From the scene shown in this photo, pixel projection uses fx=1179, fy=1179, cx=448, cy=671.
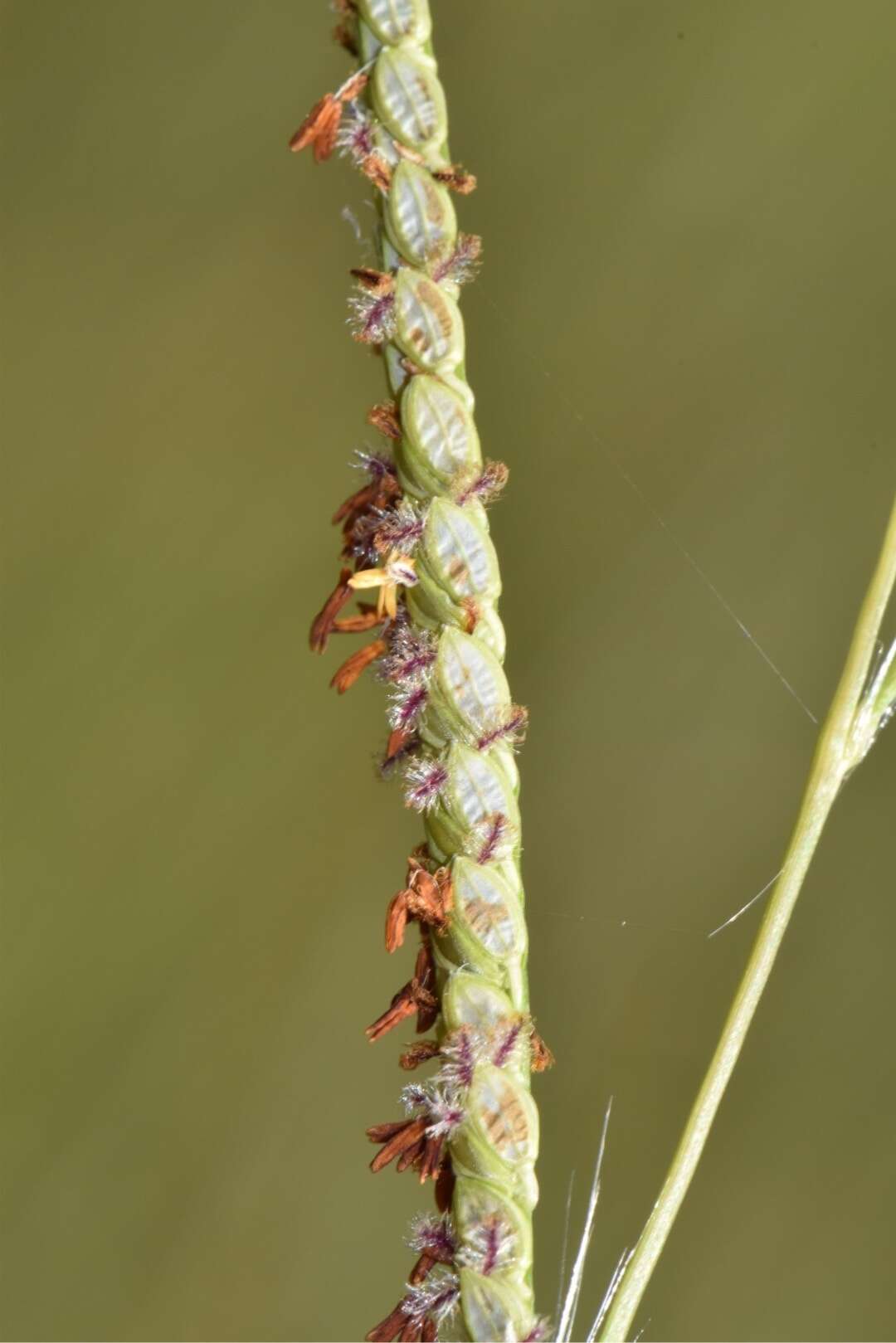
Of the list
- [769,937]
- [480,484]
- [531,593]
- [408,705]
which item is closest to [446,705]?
[408,705]

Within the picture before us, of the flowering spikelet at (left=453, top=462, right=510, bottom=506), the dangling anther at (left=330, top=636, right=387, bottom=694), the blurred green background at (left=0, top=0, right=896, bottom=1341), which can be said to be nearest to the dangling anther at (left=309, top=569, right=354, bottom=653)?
the dangling anther at (left=330, top=636, right=387, bottom=694)

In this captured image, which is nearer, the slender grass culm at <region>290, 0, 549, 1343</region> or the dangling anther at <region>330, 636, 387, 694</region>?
the slender grass culm at <region>290, 0, 549, 1343</region>

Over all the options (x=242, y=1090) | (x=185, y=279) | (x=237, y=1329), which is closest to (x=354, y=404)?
(x=185, y=279)

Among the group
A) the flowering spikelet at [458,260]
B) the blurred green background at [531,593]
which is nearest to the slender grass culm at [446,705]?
the flowering spikelet at [458,260]

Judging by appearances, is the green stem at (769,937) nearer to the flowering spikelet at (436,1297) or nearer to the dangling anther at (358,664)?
the flowering spikelet at (436,1297)

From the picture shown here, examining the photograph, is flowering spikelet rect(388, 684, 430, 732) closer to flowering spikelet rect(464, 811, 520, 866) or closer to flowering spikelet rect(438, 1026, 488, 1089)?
flowering spikelet rect(464, 811, 520, 866)
